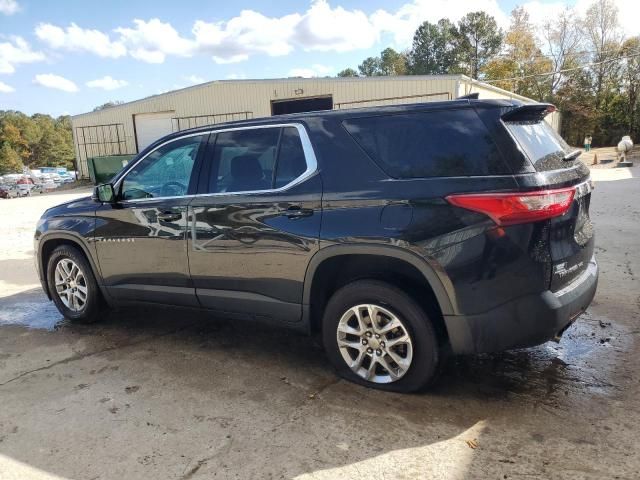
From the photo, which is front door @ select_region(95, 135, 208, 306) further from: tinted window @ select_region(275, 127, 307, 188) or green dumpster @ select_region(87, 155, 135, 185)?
green dumpster @ select_region(87, 155, 135, 185)

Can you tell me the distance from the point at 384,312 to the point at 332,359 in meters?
0.59

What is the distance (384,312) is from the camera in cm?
327

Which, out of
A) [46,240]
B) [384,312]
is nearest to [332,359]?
[384,312]

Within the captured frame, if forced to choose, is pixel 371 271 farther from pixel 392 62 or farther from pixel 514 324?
pixel 392 62

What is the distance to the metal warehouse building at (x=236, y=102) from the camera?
68.6ft

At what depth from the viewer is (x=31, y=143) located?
100m

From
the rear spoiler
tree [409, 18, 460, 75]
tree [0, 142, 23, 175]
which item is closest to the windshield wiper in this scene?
the rear spoiler

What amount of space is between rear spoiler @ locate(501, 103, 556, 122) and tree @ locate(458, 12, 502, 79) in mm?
68041

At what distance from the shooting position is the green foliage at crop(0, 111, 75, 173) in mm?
91250

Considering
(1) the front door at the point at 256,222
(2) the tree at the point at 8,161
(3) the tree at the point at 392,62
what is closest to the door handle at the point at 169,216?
(1) the front door at the point at 256,222

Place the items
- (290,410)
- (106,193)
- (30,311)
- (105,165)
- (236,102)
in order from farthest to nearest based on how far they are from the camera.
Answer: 1. (105,165)
2. (236,102)
3. (30,311)
4. (106,193)
5. (290,410)

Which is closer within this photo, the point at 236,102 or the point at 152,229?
the point at 152,229

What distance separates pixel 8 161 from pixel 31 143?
42.4 ft

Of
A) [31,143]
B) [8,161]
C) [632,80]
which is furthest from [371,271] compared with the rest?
[31,143]
